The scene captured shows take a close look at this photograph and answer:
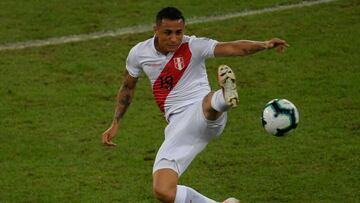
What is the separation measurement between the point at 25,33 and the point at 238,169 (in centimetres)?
780

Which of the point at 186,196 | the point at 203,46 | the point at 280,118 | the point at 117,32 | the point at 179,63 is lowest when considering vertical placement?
the point at 117,32

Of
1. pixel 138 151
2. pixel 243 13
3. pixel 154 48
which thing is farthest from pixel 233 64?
pixel 154 48

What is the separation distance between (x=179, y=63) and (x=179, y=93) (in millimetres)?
343

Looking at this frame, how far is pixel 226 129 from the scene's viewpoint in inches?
644

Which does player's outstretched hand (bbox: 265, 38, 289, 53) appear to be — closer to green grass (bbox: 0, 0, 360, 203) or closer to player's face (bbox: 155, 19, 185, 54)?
player's face (bbox: 155, 19, 185, 54)

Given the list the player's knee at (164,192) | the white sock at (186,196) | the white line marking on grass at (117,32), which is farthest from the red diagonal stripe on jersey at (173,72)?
the white line marking on grass at (117,32)

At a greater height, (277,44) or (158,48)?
(277,44)

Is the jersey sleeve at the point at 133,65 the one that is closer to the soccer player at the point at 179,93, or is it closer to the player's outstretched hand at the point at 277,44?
the soccer player at the point at 179,93

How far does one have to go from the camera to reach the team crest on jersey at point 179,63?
12.2 m

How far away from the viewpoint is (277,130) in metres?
11.5

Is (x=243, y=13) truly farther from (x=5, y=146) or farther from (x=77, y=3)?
(x=5, y=146)

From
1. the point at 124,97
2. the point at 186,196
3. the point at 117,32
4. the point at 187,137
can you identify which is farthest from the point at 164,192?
the point at 117,32

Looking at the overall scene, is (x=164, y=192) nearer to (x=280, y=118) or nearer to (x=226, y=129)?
(x=280, y=118)

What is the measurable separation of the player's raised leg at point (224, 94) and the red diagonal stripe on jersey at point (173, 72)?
26.9 inches
